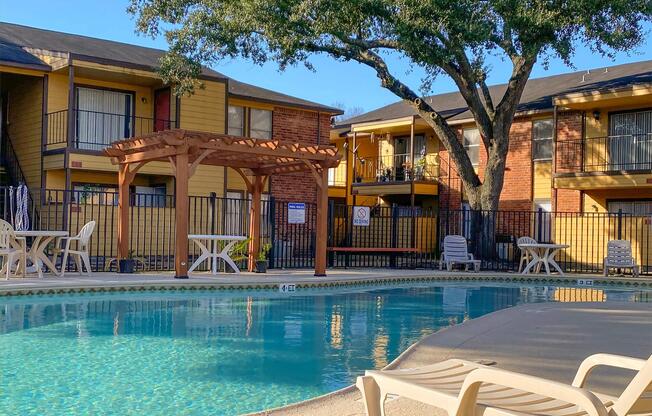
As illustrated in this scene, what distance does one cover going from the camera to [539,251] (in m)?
19.4

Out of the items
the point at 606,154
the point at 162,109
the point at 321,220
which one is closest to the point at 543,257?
the point at 606,154

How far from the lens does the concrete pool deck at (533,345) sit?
4.71m

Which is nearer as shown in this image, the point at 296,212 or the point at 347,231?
the point at 296,212

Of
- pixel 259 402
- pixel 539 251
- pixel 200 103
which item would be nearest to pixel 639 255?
pixel 539 251

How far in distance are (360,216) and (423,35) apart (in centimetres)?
492

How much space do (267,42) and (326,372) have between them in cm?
1460

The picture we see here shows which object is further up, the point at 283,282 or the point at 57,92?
the point at 57,92

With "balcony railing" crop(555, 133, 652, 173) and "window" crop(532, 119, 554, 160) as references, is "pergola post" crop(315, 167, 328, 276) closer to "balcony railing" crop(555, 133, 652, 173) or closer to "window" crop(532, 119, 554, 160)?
"balcony railing" crop(555, 133, 652, 173)

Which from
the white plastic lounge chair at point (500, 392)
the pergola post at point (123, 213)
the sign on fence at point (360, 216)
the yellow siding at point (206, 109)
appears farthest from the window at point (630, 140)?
the white plastic lounge chair at point (500, 392)

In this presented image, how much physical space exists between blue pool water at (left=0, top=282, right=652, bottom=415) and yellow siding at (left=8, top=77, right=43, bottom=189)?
10219mm

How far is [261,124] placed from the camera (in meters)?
24.7

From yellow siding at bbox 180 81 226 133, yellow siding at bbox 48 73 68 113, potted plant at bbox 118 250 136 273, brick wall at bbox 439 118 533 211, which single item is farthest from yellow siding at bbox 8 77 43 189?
brick wall at bbox 439 118 533 211

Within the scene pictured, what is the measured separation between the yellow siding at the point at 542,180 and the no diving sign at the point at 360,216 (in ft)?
26.4

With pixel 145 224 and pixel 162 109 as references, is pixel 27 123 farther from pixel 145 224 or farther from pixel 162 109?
pixel 145 224
